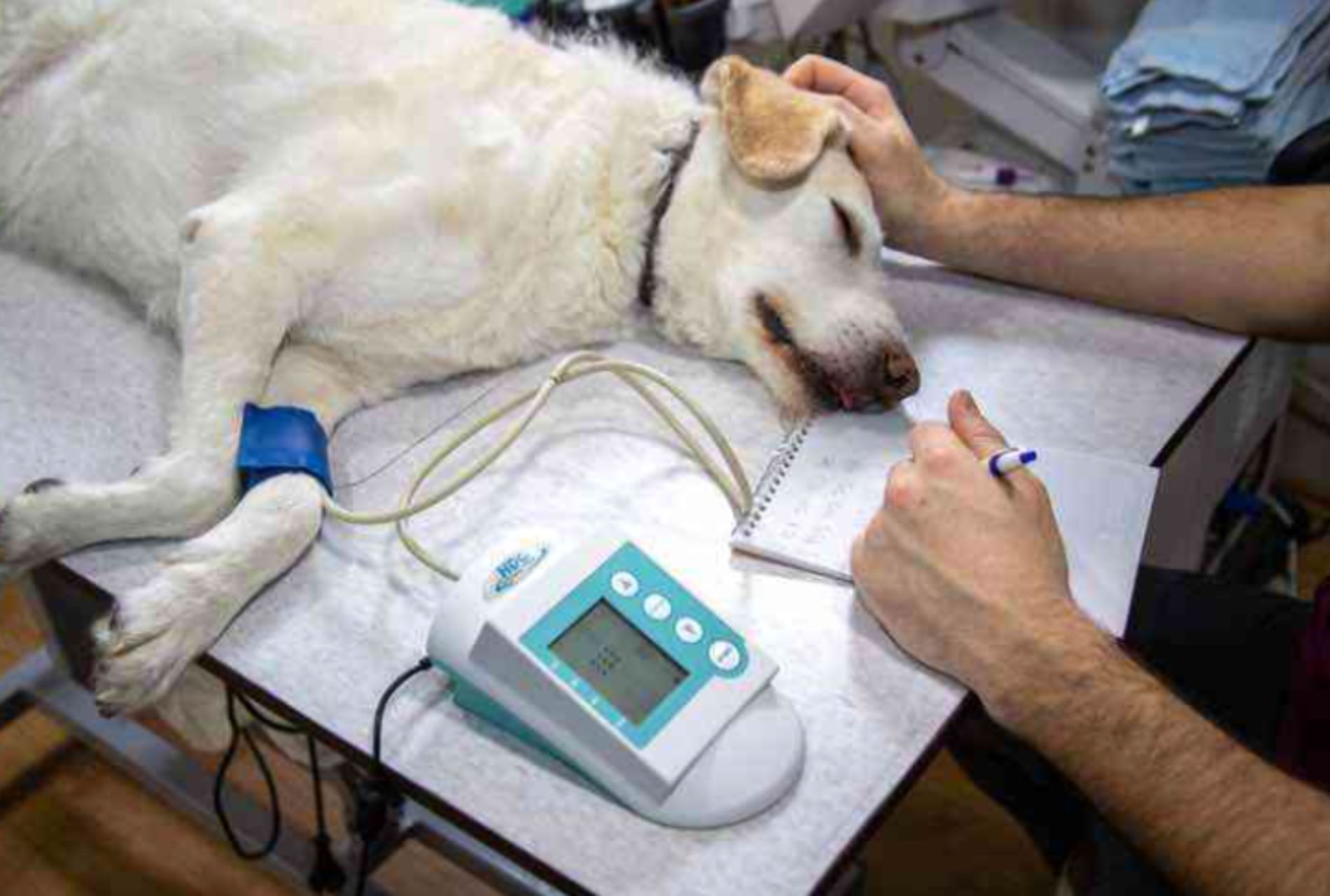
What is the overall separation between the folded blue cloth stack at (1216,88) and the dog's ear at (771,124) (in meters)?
0.78

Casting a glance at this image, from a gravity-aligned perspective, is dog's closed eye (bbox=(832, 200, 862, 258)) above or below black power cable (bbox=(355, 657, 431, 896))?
above

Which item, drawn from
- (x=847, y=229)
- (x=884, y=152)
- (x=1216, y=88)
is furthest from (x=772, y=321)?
(x=1216, y=88)

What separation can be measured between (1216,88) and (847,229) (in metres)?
0.85

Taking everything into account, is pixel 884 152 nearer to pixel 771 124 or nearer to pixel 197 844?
pixel 771 124

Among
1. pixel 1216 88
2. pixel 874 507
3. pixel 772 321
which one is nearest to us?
pixel 874 507

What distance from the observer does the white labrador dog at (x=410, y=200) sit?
1.37m

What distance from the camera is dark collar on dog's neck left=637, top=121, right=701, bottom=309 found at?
153cm

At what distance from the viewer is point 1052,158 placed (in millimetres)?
2395

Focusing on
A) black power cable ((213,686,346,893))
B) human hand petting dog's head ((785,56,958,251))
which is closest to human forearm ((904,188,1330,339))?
human hand petting dog's head ((785,56,958,251))

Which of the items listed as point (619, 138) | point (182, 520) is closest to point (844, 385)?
point (619, 138)

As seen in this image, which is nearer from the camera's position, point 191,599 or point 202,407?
point 191,599

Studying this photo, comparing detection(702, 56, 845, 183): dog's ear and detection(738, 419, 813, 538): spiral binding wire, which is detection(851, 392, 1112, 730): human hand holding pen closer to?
detection(738, 419, 813, 538): spiral binding wire

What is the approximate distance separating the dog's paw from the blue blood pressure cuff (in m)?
0.18

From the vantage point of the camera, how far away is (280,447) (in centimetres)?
121
